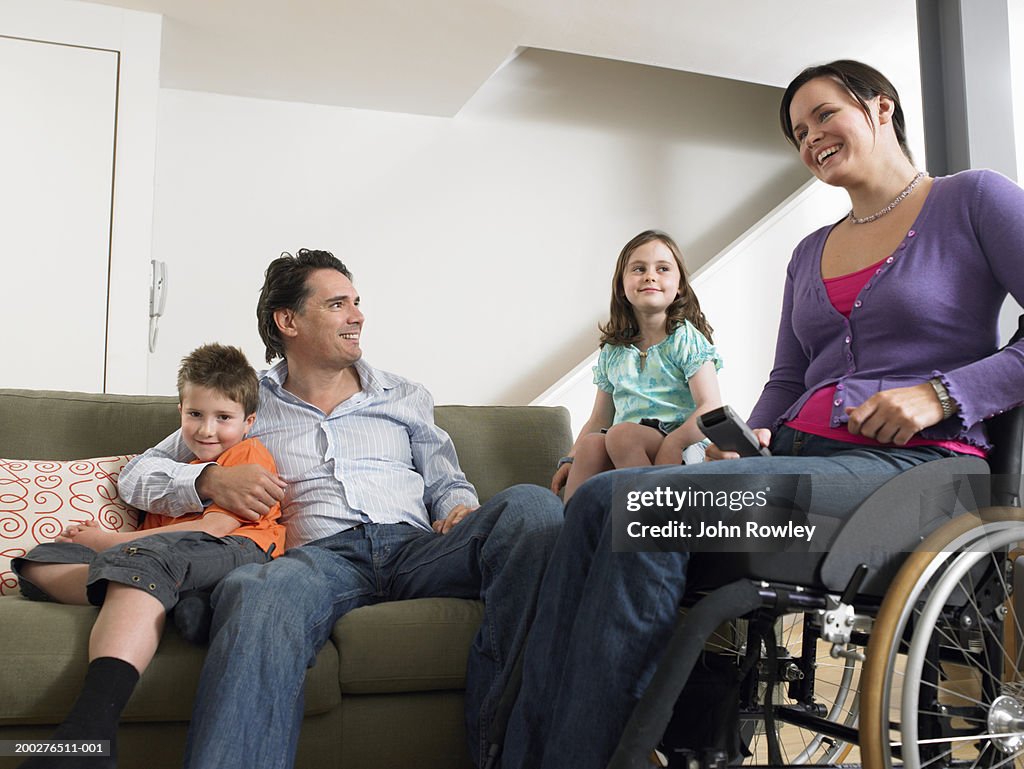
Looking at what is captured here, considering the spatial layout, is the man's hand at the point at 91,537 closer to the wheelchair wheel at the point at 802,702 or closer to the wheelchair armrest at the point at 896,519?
the wheelchair wheel at the point at 802,702

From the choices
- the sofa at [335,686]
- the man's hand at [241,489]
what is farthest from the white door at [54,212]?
the man's hand at [241,489]

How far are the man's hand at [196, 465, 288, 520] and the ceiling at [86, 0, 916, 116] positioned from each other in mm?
2281

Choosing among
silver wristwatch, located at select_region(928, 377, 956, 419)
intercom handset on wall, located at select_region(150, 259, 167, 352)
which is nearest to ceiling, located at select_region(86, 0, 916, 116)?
intercom handset on wall, located at select_region(150, 259, 167, 352)

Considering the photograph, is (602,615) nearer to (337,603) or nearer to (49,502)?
(337,603)

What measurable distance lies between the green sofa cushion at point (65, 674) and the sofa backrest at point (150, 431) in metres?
0.63

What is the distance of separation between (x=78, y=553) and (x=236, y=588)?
40 centimetres

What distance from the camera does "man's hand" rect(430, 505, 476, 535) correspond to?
1.88 m

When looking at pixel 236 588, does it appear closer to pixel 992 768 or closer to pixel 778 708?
pixel 778 708

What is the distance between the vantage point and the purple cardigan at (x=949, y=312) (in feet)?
3.88

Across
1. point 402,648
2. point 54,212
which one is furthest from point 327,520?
point 54,212

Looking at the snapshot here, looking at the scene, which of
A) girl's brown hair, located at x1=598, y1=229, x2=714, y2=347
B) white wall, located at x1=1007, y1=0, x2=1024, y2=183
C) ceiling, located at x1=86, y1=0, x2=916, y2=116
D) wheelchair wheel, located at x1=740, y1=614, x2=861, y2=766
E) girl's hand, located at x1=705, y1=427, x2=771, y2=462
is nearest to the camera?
wheelchair wheel, located at x1=740, y1=614, x2=861, y2=766

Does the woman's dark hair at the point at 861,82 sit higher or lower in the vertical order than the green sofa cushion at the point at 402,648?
higher

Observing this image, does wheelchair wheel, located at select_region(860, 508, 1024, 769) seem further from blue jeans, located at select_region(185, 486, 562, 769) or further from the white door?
the white door

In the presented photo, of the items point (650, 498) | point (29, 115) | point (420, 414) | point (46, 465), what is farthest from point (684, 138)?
point (650, 498)
